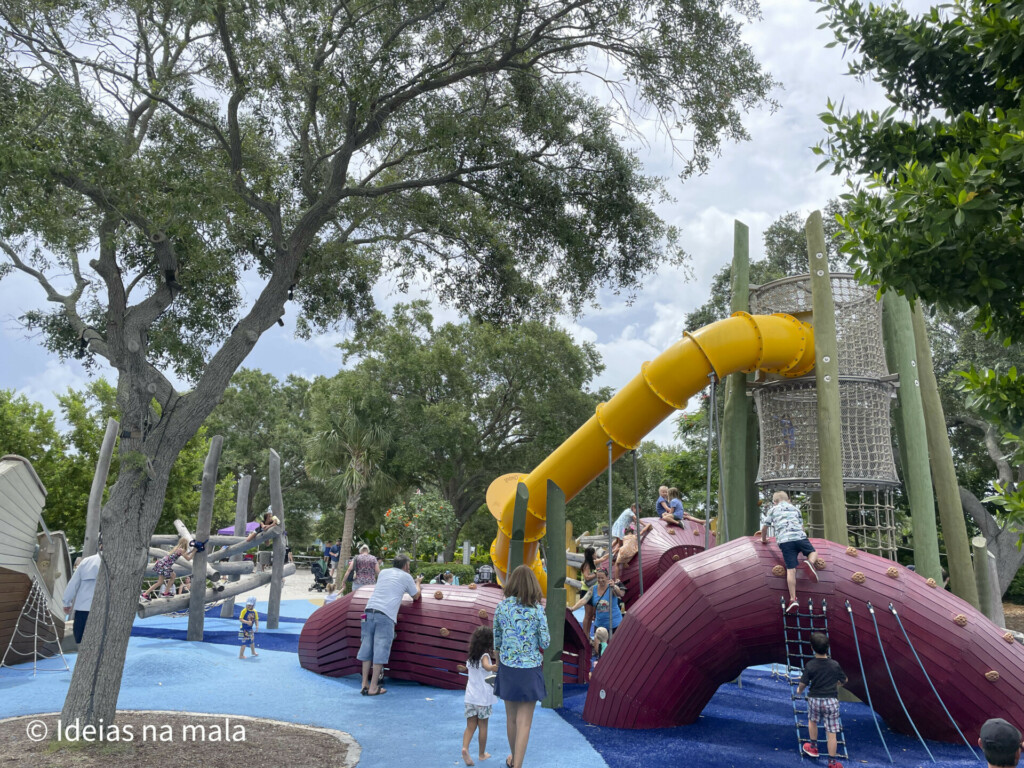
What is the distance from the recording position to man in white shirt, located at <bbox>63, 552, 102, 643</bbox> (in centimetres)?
941

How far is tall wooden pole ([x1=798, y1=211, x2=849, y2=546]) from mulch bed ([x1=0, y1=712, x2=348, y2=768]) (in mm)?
6217

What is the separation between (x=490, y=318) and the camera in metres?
10.3

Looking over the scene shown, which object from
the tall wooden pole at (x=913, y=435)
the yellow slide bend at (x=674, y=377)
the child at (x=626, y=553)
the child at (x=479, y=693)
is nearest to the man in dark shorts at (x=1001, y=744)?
the child at (x=479, y=693)

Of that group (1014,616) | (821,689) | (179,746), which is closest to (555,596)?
(821,689)

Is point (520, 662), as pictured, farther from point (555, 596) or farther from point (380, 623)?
point (380, 623)

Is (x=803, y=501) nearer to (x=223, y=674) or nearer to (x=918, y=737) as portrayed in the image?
(x=918, y=737)

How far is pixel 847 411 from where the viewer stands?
10102 mm

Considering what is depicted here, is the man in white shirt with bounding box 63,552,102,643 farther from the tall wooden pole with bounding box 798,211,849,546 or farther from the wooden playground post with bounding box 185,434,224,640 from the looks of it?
the tall wooden pole with bounding box 798,211,849,546

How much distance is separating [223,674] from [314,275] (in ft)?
18.0

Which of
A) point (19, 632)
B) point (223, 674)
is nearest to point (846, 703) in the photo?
point (223, 674)

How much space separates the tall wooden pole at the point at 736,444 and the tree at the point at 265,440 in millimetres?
35194

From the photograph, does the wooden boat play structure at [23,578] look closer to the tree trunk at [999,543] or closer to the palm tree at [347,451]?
the palm tree at [347,451]

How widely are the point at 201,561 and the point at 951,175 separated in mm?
12784

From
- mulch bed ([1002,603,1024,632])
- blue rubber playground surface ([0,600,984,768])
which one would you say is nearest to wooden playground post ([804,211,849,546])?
blue rubber playground surface ([0,600,984,768])
